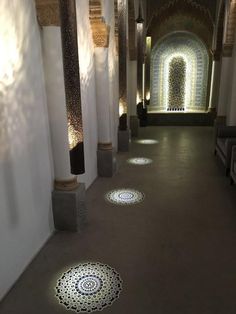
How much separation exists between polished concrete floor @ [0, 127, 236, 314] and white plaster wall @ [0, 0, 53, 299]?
0.89 feet

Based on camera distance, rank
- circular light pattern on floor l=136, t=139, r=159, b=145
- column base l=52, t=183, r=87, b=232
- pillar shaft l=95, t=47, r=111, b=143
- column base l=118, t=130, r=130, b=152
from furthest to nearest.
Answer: circular light pattern on floor l=136, t=139, r=159, b=145 < column base l=118, t=130, r=130, b=152 < pillar shaft l=95, t=47, r=111, b=143 < column base l=52, t=183, r=87, b=232

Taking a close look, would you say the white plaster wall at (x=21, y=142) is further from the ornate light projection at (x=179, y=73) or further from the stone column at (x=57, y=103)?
the ornate light projection at (x=179, y=73)

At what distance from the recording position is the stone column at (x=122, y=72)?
6.92m

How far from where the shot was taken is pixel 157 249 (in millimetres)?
3475

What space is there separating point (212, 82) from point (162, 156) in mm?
7165

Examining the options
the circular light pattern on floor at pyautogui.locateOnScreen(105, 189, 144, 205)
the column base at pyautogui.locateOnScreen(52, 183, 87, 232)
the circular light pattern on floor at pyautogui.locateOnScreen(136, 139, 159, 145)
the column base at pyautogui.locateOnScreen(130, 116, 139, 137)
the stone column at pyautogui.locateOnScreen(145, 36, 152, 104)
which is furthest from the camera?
the stone column at pyautogui.locateOnScreen(145, 36, 152, 104)

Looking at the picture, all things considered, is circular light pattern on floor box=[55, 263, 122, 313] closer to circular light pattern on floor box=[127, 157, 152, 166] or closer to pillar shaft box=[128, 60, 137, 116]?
circular light pattern on floor box=[127, 157, 152, 166]

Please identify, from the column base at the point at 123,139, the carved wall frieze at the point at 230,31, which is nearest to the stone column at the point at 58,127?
the column base at the point at 123,139

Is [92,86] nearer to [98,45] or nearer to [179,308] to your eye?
[98,45]

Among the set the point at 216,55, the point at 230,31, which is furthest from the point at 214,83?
the point at 230,31

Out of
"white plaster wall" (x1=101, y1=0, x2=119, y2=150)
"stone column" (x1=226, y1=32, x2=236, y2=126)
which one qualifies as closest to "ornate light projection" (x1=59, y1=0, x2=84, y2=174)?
"white plaster wall" (x1=101, y1=0, x2=119, y2=150)

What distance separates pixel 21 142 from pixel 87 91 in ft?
8.13

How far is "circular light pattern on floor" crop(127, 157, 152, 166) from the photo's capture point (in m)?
6.96

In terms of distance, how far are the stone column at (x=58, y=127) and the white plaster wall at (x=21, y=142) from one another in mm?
97
